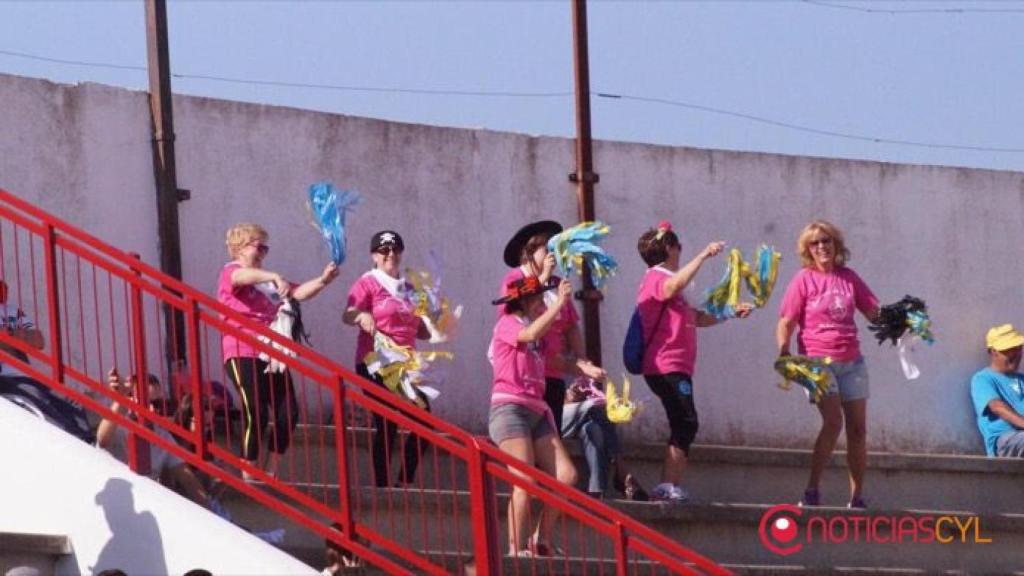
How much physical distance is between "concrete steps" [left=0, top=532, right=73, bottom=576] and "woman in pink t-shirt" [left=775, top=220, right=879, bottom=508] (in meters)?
4.75

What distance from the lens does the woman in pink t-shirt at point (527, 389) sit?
10414mm

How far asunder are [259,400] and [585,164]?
4.06 meters

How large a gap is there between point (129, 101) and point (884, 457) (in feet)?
16.3

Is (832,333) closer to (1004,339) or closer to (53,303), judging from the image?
(1004,339)

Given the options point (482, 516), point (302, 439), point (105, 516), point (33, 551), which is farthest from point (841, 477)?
point (33, 551)

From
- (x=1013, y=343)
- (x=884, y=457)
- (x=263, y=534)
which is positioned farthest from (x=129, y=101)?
(x=1013, y=343)

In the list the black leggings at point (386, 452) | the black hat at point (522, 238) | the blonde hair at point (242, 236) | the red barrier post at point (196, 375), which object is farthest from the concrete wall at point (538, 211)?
the red barrier post at point (196, 375)

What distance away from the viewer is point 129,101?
471 inches

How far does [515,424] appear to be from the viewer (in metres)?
10.4

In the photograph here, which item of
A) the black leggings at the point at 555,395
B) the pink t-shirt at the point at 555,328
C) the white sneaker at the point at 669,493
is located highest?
the pink t-shirt at the point at 555,328

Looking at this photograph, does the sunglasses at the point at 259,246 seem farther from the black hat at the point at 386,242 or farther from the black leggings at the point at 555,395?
the black leggings at the point at 555,395

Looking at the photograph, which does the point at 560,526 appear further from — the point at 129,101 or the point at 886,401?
the point at 886,401

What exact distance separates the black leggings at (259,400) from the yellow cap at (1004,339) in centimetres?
563

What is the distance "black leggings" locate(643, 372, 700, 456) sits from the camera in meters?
11.8
